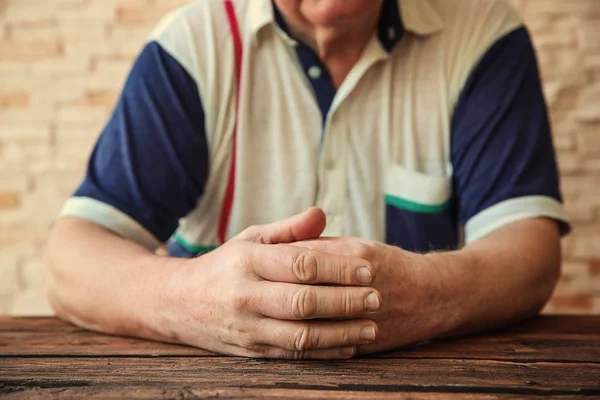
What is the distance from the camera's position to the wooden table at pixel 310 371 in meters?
0.57

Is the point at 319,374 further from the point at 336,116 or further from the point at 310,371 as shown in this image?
the point at 336,116

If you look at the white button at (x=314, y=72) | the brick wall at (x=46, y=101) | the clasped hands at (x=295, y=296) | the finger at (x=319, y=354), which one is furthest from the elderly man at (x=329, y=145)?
the brick wall at (x=46, y=101)

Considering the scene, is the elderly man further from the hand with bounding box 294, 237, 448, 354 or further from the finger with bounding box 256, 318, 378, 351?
the finger with bounding box 256, 318, 378, 351

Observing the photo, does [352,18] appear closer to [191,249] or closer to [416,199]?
[416,199]

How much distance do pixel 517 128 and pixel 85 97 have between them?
1.52 meters

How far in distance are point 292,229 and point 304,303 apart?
0.36 ft

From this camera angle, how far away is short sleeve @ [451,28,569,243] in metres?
1.01

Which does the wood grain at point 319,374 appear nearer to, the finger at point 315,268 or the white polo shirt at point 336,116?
→ the finger at point 315,268

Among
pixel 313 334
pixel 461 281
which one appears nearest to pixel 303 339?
pixel 313 334

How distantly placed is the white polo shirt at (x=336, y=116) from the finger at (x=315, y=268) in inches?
18.0

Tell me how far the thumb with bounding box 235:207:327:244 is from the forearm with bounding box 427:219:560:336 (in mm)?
162

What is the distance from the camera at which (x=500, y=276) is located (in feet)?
2.83

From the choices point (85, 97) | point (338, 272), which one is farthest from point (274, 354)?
point (85, 97)

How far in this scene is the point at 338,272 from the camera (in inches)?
26.7
